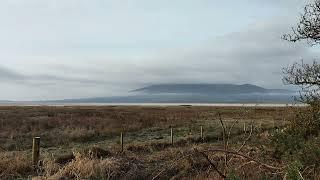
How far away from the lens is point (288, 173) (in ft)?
19.6

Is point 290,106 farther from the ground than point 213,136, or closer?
farther from the ground

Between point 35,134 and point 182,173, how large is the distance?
20341 mm

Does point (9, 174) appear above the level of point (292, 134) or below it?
below

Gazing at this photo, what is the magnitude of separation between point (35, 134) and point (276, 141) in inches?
888

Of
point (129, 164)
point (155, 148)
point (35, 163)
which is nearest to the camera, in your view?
point (129, 164)

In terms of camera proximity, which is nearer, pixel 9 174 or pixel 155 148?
pixel 9 174

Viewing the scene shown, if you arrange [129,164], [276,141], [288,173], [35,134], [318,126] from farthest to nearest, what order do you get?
[35,134] → [129,164] → [318,126] → [276,141] → [288,173]

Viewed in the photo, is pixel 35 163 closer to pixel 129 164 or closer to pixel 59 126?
pixel 129 164

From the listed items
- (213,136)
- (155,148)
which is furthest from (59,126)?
(155,148)

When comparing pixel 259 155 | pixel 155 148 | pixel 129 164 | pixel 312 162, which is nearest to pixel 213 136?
pixel 155 148

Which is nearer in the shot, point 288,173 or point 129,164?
point 288,173

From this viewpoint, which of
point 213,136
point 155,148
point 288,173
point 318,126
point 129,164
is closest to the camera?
point 288,173

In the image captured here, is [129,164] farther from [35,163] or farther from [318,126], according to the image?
[318,126]

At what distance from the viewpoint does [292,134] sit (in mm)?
9750
